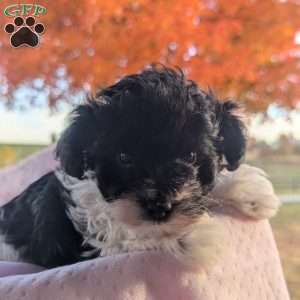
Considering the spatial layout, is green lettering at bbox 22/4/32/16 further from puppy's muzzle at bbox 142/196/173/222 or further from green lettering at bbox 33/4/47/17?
puppy's muzzle at bbox 142/196/173/222

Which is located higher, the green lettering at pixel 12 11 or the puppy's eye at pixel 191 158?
the green lettering at pixel 12 11

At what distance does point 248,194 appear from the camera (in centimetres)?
139

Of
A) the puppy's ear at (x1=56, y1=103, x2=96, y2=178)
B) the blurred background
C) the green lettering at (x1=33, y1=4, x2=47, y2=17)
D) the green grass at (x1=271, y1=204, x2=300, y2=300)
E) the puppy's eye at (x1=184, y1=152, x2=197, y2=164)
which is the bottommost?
the green grass at (x1=271, y1=204, x2=300, y2=300)

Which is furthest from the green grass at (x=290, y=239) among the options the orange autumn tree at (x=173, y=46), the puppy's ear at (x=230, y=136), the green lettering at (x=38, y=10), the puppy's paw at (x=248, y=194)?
the green lettering at (x=38, y=10)

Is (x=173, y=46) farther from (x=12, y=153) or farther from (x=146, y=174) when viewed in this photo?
(x=146, y=174)

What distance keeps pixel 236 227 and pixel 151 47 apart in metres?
0.85

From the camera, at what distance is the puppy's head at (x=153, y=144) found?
108cm

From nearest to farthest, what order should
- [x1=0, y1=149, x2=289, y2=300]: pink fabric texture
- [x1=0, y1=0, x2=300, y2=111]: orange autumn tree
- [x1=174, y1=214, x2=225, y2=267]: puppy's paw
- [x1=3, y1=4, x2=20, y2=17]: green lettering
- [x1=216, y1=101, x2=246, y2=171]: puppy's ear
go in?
[x1=0, y1=149, x2=289, y2=300]: pink fabric texture < [x1=174, y1=214, x2=225, y2=267]: puppy's paw < [x1=216, y1=101, x2=246, y2=171]: puppy's ear < [x1=3, y1=4, x2=20, y2=17]: green lettering < [x1=0, y1=0, x2=300, y2=111]: orange autumn tree

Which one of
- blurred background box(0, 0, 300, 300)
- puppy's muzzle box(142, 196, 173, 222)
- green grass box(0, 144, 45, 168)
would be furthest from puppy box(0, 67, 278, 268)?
green grass box(0, 144, 45, 168)

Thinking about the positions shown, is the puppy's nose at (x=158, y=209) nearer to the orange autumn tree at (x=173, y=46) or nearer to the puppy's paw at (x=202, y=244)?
the puppy's paw at (x=202, y=244)

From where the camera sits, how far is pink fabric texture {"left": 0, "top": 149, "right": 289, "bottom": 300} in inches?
41.1

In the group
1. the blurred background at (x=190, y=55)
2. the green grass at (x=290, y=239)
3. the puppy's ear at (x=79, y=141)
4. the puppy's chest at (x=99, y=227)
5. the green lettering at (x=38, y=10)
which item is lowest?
the green grass at (x=290, y=239)

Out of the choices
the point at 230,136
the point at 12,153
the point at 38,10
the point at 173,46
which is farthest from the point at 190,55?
the point at 12,153

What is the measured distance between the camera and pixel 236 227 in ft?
4.38
